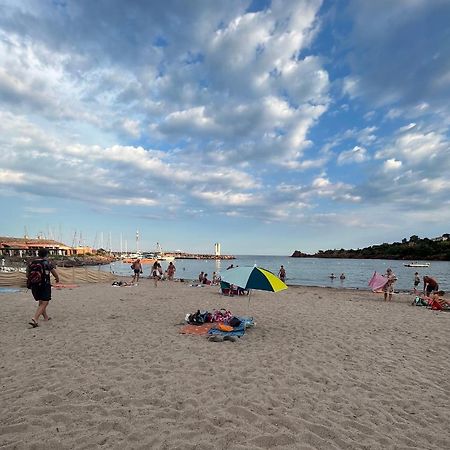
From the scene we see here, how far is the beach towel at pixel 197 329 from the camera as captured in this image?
7527 millimetres

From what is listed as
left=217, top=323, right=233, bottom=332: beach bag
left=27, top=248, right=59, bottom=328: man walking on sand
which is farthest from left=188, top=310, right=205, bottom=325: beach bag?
left=27, top=248, right=59, bottom=328: man walking on sand

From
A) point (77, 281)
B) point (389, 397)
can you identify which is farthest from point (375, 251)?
point (389, 397)

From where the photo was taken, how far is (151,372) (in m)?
4.89

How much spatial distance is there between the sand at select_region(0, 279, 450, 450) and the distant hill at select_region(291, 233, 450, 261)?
114749 millimetres

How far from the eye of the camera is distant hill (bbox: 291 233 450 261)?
103062 millimetres

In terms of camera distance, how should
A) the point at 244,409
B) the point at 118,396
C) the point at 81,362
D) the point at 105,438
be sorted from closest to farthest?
the point at 105,438 → the point at 244,409 → the point at 118,396 → the point at 81,362

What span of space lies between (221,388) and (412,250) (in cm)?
12793

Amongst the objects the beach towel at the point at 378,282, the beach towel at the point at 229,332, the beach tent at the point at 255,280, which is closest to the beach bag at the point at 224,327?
the beach towel at the point at 229,332

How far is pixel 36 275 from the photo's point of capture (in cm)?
768

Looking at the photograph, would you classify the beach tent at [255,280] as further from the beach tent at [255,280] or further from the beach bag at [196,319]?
the beach bag at [196,319]

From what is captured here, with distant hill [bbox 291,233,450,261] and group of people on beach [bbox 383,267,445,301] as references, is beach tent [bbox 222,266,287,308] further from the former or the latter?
distant hill [bbox 291,233,450,261]

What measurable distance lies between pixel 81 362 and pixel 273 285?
4.25 metres

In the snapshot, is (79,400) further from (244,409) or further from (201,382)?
(244,409)

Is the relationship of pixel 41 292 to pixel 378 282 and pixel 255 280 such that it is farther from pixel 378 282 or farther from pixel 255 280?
pixel 378 282
